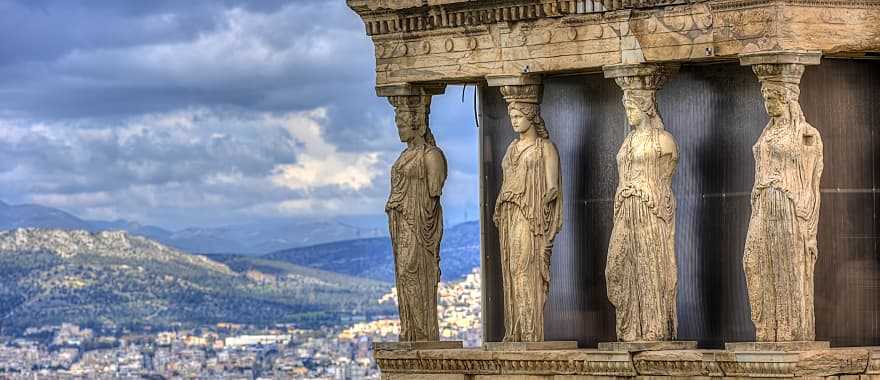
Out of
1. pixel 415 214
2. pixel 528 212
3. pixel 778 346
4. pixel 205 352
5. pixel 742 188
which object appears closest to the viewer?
pixel 778 346

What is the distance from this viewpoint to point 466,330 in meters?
56.2

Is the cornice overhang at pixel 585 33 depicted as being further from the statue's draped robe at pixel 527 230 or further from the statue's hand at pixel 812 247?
the statue's hand at pixel 812 247

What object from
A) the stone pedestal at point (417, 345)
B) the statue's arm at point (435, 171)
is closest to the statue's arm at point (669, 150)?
the statue's arm at point (435, 171)

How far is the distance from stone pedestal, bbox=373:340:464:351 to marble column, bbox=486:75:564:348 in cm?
129

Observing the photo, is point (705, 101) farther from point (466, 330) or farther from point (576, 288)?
point (466, 330)

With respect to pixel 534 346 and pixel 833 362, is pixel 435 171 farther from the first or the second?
pixel 833 362

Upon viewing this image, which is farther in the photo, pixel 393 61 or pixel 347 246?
pixel 347 246

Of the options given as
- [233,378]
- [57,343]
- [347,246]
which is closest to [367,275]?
[347,246]

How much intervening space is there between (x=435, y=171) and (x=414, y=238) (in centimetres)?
77

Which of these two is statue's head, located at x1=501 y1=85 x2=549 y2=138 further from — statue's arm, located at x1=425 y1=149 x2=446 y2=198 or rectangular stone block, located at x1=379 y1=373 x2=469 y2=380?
rectangular stone block, located at x1=379 y1=373 x2=469 y2=380

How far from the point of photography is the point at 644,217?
112 ft

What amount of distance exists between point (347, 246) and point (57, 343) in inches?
290

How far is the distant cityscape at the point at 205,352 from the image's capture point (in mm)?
62703

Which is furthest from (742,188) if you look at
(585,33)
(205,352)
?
(205,352)
